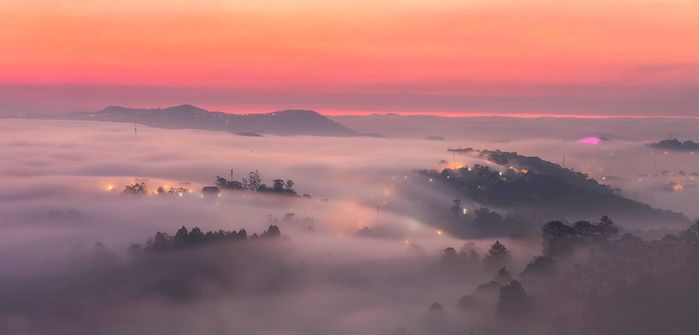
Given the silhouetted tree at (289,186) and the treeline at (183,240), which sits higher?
the silhouetted tree at (289,186)

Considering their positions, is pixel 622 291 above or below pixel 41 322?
above

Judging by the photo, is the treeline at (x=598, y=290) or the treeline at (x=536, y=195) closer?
the treeline at (x=598, y=290)

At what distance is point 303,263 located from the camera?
9731cm

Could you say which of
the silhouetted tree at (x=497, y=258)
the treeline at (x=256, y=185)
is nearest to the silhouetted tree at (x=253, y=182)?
the treeline at (x=256, y=185)

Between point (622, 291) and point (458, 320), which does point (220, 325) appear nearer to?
point (458, 320)

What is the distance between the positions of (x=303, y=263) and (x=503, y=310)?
44146 millimetres

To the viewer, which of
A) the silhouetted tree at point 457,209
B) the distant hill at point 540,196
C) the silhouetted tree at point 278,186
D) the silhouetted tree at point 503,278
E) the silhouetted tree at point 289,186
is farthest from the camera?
the silhouetted tree at point 289,186

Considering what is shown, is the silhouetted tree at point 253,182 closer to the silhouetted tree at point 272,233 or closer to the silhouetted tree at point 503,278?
the silhouetted tree at point 272,233

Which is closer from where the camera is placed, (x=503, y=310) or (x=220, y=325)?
(x=503, y=310)

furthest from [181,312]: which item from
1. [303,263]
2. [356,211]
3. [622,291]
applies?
[356,211]

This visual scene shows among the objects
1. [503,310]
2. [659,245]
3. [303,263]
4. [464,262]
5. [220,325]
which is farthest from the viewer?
[303,263]

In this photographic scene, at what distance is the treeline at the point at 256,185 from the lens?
171000 millimetres

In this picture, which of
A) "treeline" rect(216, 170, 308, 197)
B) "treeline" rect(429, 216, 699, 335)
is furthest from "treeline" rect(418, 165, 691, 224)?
"treeline" rect(429, 216, 699, 335)

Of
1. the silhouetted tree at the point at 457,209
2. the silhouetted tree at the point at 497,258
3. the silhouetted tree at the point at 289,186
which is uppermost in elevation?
the silhouetted tree at the point at 289,186
